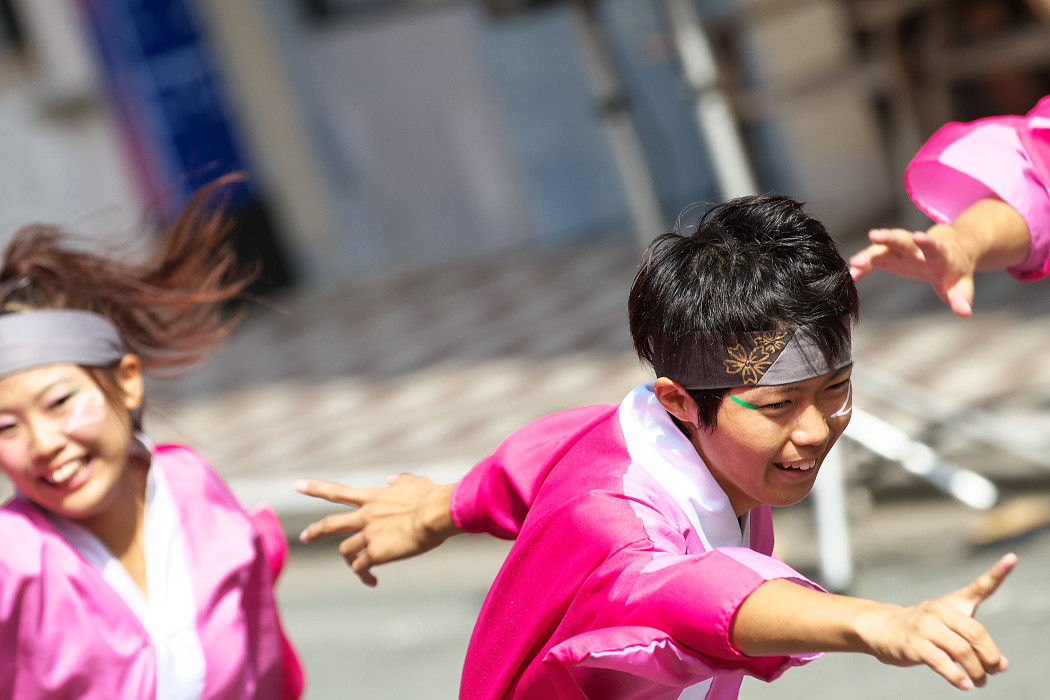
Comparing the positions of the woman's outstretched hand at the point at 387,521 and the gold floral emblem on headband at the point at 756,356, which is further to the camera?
the woman's outstretched hand at the point at 387,521

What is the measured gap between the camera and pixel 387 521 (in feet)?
6.86

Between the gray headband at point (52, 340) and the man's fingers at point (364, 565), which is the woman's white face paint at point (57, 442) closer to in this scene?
the gray headband at point (52, 340)

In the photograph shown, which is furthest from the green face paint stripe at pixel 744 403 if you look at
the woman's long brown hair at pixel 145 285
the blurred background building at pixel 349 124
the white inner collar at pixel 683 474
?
the blurred background building at pixel 349 124

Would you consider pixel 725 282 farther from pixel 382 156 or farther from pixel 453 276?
pixel 382 156

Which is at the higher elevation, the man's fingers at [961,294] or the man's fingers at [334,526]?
the man's fingers at [961,294]

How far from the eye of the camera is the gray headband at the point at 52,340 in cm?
217

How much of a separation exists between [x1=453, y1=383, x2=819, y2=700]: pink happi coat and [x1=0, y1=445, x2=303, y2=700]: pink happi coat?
59cm

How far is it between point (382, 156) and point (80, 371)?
287 inches

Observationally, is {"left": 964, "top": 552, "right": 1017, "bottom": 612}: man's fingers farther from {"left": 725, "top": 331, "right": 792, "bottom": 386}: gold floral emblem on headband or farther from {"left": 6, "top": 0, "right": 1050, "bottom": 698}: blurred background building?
{"left": 6, "top": 0, "right": 1050, "bottom": 698}: blurred background building

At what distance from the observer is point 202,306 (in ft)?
9.25

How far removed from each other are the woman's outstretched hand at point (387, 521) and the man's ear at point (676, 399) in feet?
1.70

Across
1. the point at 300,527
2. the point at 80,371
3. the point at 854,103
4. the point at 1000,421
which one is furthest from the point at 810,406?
the point at 854,103

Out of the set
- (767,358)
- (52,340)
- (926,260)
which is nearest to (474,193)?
(52,340)

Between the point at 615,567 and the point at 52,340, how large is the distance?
1.15m
